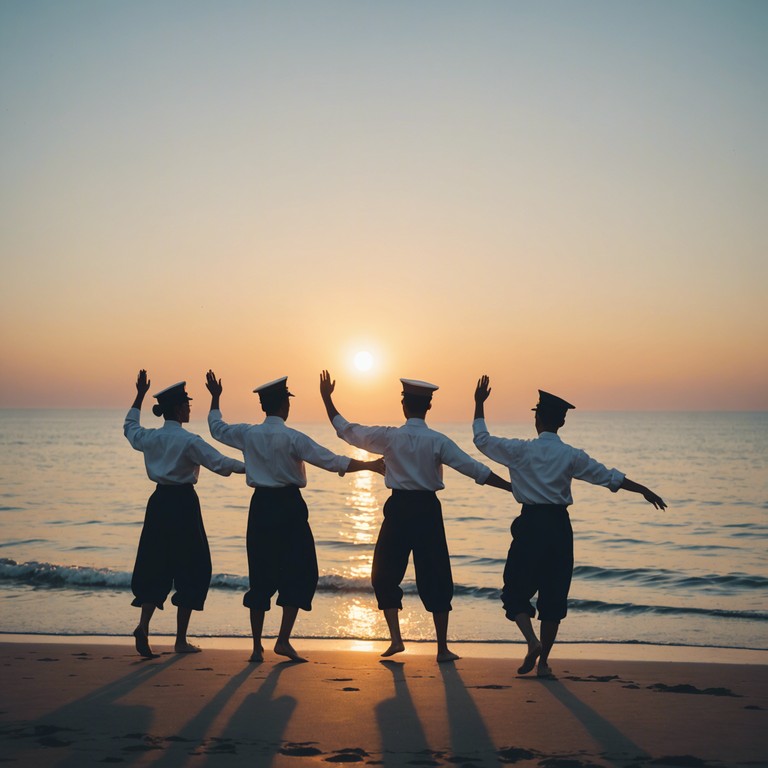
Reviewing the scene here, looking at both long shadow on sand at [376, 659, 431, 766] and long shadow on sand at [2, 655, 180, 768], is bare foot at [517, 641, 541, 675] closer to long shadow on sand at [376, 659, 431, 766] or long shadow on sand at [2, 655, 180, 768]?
long shadow on sand at [376, 659, 431, 766]

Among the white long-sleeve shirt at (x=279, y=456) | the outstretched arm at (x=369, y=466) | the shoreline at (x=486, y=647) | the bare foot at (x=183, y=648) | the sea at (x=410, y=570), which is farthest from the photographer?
the sea at (x=410, y=570)

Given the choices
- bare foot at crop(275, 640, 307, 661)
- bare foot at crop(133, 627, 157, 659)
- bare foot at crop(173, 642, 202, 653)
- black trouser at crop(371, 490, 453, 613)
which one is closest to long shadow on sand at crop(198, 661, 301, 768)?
bare foot at crop(275, 640, 307, 661)

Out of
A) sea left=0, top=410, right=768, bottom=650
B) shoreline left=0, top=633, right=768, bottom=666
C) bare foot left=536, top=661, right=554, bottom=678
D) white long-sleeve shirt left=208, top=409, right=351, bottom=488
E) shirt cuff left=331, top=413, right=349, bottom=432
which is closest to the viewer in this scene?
bare foot left=536, top=661, right=554, bottom=678

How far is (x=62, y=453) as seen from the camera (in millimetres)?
55000

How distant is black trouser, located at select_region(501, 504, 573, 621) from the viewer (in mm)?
6473

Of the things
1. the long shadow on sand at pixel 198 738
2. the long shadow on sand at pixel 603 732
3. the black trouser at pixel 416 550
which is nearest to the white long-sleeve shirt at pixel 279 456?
the black trouser at pixel 416 550

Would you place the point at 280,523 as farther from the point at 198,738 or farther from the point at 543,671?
the point at 198,738

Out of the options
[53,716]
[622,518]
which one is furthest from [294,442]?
[622,518]

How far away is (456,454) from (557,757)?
9.02ft

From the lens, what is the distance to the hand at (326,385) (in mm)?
7279

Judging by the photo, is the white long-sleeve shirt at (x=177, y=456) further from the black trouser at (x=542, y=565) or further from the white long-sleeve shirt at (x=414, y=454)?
the black trouser at (x=542, y=565)

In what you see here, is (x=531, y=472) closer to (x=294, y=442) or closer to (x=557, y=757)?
(x=294, y=442)

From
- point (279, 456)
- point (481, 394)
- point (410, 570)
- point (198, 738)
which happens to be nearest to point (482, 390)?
point (481, 394)

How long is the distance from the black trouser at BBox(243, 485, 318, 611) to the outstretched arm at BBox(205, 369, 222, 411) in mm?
873
